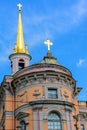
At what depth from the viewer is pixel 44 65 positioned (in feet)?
159

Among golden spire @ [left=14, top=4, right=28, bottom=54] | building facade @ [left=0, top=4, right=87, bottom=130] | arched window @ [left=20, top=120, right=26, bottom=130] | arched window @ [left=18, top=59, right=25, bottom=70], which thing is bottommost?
arched window @ [left=20, top=120, right=26, bottom=130]

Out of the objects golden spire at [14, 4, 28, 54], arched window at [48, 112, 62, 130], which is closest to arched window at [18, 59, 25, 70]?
golden spire at [14, 4, 28, 54]

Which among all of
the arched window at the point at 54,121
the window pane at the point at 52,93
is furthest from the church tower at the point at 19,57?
the arched window at the point at 54,121

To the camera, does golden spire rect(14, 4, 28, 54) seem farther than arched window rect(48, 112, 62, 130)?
Yes

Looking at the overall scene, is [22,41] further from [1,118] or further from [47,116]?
[47,116]

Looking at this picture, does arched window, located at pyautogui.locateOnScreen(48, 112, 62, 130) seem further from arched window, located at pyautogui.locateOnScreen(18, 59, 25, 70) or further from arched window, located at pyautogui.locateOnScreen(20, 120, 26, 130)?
arched window, located at pyautogui.locateOnScreen(18, 59, 25, 70)

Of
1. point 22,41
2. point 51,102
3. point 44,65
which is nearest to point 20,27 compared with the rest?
point 22,41

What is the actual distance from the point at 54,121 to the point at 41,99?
2.95 metres

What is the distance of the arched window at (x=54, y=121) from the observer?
45.3 m

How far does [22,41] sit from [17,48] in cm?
219

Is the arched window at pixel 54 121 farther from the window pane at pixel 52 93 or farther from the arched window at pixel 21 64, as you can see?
the arched window at pixel 21 64

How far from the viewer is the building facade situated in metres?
45.7

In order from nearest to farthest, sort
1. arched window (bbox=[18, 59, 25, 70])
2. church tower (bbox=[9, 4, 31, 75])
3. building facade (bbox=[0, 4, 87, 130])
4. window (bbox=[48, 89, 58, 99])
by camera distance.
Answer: building facade (bbox=[0, 4, 87, 130]) < window (bbox=[48, 89, 58, 99]) < church tower (bbox=[9, 4, 31, 75]) < arched window (bbox=[18, 59, 25, 70])

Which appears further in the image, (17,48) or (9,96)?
(17,48)
